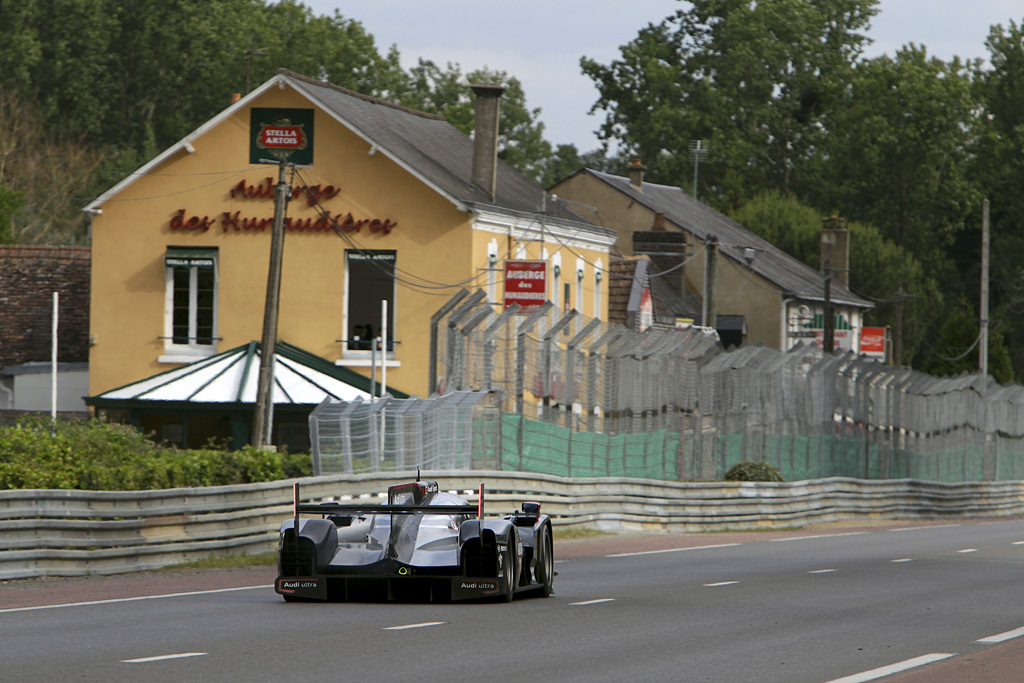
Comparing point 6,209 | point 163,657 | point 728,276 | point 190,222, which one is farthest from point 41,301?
point 163,657

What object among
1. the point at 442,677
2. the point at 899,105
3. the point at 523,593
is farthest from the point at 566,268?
the point at 899,105

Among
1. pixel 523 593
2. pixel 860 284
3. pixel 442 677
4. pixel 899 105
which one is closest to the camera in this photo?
pixel 442 677

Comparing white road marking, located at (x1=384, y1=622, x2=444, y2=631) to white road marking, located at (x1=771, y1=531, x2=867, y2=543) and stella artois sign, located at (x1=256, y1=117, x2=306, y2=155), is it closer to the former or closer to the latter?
white road marking, located at (x1=771, y1=531, x2=867, y2=543)

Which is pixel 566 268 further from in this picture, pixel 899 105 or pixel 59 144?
A: pixel 899 105

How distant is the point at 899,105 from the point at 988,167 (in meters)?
9.27

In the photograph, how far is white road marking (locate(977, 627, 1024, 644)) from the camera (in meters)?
13.4

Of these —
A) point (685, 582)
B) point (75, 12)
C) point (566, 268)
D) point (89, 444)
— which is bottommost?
point (685, 582)

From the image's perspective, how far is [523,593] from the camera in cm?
1622

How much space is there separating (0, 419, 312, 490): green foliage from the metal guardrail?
971mm

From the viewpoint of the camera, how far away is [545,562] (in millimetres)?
16328

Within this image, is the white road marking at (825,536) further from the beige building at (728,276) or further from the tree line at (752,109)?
the tree line at (752,109)

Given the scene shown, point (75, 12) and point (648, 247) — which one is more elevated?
point (75, 12)

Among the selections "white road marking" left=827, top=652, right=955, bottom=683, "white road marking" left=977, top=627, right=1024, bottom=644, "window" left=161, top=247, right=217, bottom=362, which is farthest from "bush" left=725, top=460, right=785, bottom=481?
"white road marking" left=827, top=652, right=955, bottom=683

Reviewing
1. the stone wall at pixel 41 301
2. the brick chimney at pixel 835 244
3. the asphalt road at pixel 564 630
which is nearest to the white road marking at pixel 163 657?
the asphalt road at pixel 564 630
